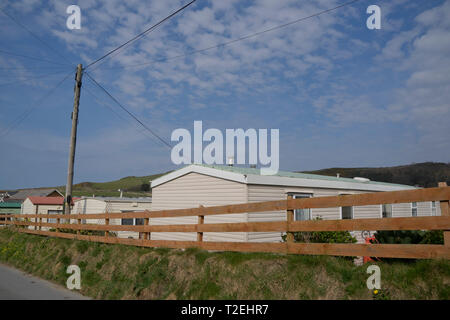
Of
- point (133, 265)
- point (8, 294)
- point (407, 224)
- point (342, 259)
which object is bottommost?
point (8, 294)

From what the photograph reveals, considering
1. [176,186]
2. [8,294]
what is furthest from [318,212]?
[8,294]

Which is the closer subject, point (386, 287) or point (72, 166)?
point (386, 287)

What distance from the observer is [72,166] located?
52.2 ft

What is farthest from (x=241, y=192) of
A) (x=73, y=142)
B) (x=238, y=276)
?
(x=73, y=142)

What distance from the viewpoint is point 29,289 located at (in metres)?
8.07

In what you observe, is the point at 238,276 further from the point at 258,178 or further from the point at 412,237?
the point at 258,178

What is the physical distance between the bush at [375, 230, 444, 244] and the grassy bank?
5.99 feet

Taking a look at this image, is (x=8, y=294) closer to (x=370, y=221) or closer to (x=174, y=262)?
(x=174, y=262)

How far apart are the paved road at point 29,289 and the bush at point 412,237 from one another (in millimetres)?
6782

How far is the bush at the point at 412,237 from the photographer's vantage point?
6.47 meters

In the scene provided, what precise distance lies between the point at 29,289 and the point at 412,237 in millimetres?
8858

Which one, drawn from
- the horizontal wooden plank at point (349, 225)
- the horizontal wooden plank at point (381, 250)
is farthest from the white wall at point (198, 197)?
the horizontal wooden plank at point (381, 250)
